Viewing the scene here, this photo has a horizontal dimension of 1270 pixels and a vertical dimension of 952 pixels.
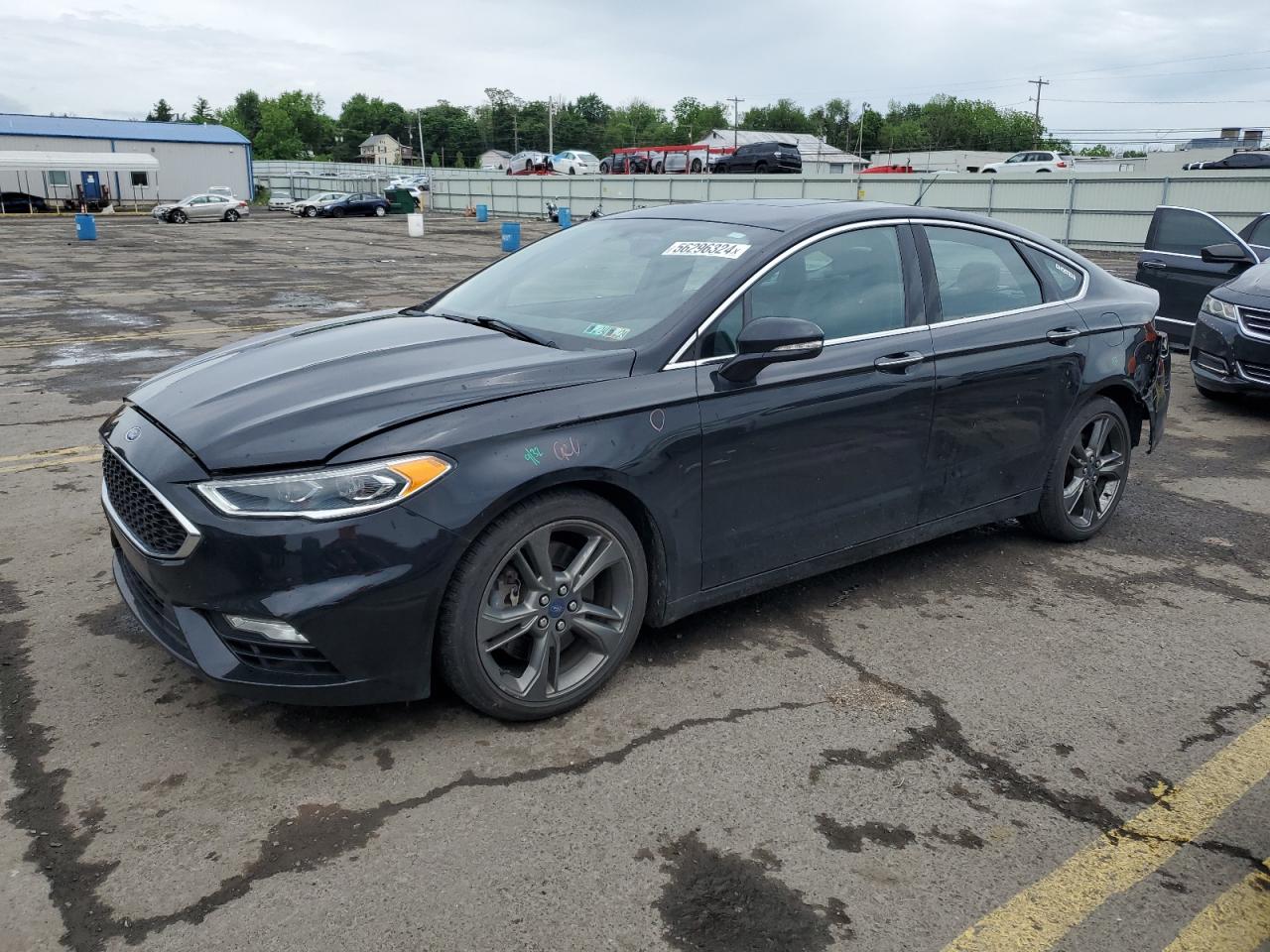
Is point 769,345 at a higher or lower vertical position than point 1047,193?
lower

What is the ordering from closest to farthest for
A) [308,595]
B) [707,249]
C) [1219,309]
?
[308,595] < [707,249] < [1219,309]

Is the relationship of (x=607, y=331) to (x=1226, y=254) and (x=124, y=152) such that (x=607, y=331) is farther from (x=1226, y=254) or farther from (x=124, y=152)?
(x=124, y=152)

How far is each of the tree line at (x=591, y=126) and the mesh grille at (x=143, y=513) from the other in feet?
412

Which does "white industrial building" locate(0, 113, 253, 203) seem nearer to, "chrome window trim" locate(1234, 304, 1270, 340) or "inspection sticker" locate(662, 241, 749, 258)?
"chrome window trim" locate(1234, 304, 1270, 340)

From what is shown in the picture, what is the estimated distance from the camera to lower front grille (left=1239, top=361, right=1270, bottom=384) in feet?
25.7

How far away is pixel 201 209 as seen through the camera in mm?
44625

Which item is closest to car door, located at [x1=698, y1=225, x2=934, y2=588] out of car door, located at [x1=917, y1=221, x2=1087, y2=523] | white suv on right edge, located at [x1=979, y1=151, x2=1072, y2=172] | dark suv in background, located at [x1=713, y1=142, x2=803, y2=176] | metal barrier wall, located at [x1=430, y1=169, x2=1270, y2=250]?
car door, located at [x1=917, y1=221, x2=1087, y2=523]

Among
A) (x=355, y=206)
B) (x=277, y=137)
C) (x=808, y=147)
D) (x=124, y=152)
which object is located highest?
(x=277, y=137)

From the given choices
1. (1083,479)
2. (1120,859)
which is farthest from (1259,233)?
(1120,859)

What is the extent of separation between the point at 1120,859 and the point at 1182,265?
8.68m

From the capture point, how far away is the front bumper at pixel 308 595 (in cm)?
281

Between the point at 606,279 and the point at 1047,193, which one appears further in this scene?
the point at 1047,193

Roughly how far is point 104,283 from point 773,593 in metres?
17.1

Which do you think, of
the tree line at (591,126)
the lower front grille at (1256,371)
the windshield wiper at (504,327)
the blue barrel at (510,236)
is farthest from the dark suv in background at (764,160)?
the tree line at (591,126)
